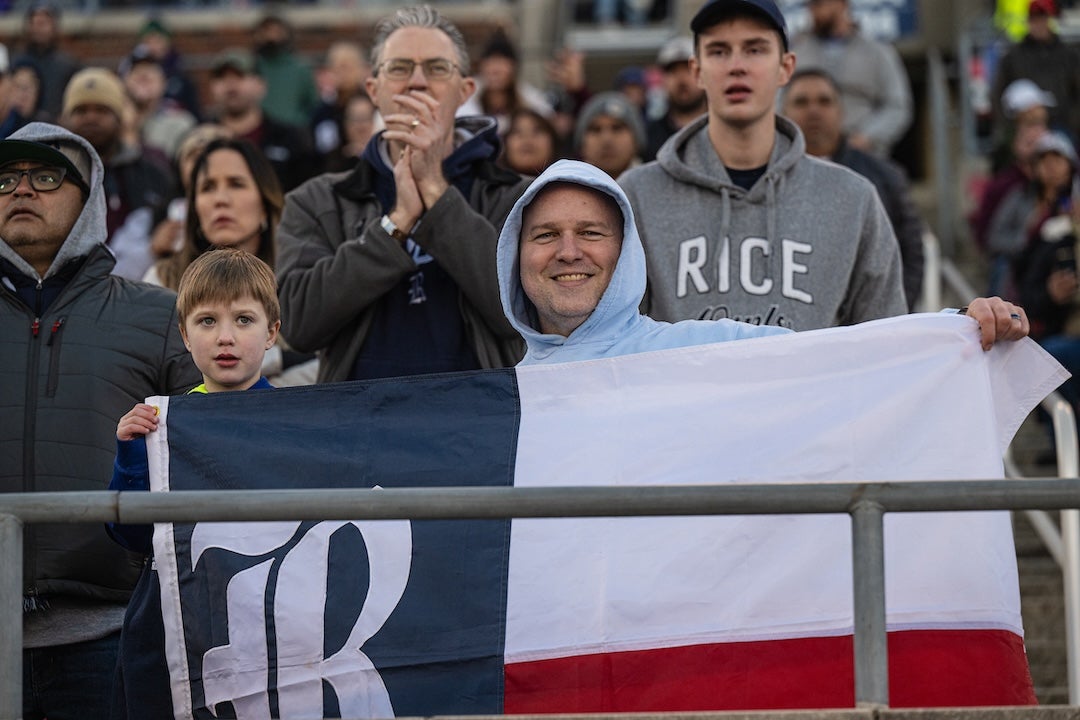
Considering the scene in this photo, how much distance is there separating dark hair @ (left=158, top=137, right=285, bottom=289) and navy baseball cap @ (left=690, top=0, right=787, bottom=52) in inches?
68.2

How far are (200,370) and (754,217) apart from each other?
1832mm

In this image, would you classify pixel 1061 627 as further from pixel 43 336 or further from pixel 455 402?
pixel 43 336

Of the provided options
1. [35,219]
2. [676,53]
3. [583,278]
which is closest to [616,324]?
[583,278]

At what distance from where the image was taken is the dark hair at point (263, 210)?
6.84 m

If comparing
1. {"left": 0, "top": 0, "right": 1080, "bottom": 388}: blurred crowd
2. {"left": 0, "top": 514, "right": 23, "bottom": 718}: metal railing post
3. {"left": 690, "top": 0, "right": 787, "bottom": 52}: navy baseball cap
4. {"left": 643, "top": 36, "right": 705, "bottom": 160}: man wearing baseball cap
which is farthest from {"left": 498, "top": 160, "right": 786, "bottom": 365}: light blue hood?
{"left": 643, "top": 36, "right": 705, "bottom": 160}: man wearing baseball cap

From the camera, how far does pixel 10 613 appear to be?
393 cm

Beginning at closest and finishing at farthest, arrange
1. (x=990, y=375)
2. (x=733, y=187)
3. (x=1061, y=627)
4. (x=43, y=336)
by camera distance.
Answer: (x=990, y=375) → (x=43, y=336) → (x=733, y=187) → (x=1061, y=627)

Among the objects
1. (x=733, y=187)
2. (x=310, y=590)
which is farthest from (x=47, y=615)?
(x=733, y=187)

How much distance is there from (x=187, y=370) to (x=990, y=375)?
231 centimetres

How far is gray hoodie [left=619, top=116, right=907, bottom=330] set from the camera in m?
5.85

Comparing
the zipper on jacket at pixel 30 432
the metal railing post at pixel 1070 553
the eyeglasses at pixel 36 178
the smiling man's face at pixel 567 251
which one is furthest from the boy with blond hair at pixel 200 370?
the metal railing post at pixel 1070 553

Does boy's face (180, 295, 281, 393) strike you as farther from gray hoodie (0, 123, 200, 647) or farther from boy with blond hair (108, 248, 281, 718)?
gray hoodie (0, 123, 200, 647)

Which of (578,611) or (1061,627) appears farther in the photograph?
(1061,627)

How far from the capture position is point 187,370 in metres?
5.50
